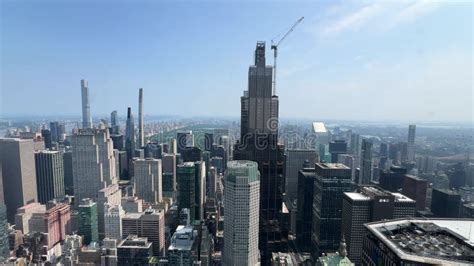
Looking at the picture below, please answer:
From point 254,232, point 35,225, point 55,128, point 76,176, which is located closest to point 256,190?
point 254,232

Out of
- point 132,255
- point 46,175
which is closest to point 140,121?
point 46,175

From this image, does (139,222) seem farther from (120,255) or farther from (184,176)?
(184,176)

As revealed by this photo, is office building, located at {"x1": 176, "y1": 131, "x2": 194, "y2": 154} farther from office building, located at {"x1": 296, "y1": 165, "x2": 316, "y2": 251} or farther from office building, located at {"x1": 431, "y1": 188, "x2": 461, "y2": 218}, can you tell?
office building, located at {"x1": 431, "y1": 188, "x2": 461, "y2": 218}

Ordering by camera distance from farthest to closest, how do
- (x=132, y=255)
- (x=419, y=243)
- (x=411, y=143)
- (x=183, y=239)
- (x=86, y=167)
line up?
(x=86, y=167), (x=411, y=143), (x=183, y=239), (x=132, y=255), (x=419, y=243)

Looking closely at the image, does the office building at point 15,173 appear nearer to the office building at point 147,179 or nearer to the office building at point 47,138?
the office building at point 147,179

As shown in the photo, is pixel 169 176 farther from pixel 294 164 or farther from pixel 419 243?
pixel 419 243

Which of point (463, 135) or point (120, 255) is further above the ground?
point (463, 135)

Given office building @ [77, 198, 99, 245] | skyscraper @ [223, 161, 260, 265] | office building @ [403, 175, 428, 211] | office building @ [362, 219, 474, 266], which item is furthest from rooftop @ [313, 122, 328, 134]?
office building @ [77, 198, 99, 245]

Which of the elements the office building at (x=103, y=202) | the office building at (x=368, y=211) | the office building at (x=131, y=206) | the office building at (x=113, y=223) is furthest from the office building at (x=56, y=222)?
the office building at (x=368, y=211)
